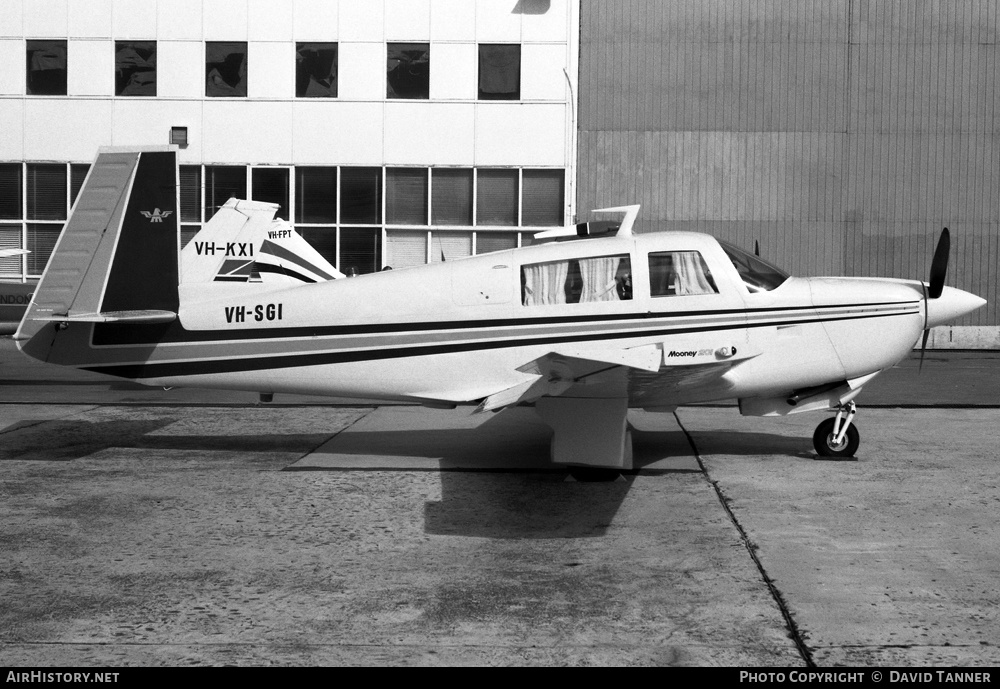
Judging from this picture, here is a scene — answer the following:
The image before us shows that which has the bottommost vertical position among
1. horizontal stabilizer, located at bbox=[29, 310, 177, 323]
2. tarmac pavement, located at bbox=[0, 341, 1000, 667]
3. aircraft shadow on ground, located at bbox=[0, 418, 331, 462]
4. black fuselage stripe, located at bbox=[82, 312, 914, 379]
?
aircraft shadow on ground, located at bbox=[0, 418, 331, 462]

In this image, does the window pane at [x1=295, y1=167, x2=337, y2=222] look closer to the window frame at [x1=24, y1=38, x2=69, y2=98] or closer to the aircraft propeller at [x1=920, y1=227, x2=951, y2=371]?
the window frame at [x1=24, y1=38, x2=69, y2=98]

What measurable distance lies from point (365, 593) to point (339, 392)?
384 centimetres

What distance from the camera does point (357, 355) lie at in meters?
9.37

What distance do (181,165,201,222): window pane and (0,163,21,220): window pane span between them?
4.29 metres

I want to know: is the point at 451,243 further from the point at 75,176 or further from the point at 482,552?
the point at 482,552

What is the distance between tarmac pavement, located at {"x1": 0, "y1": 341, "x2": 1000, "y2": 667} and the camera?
5129 millimetres

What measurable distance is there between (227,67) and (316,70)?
7.41ft

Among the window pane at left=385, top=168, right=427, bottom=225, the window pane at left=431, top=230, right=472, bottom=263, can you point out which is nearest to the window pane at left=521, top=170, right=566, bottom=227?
the window pane at left=431, top=230, right=472, bottom=263

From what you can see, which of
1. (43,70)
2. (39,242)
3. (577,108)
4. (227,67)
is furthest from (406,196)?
(43,70)

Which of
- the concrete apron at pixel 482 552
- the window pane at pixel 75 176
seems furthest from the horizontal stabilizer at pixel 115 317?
the window pane at pixel 75 176

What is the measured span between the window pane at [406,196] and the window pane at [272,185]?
2.59 meters

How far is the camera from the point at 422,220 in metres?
26.0
